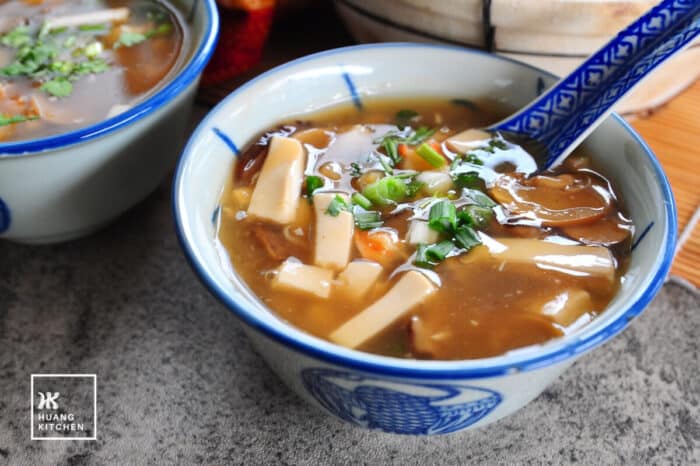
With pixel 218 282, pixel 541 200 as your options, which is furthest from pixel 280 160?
pixel 541 200

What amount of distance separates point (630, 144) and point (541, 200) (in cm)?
21

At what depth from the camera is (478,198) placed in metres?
1.50

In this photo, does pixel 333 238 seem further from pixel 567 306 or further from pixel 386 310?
pixel 567 306

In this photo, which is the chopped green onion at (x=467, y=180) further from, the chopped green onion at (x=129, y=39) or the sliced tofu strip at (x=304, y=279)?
the chopped green onion at (x=129, y=39)

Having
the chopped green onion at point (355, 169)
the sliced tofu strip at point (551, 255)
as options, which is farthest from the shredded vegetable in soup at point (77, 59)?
the sliced tofu strip at point (551, 255)

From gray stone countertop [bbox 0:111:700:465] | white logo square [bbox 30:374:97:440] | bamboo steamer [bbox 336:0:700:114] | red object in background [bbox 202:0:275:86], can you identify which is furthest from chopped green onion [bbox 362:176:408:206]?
red object in background [bbox 202:0:275:86]

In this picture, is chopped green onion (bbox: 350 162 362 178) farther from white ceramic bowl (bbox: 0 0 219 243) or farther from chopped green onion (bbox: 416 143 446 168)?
white ceramic bowl (bbox: 0 0 219 243)

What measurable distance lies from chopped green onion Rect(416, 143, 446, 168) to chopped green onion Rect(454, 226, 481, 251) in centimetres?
20

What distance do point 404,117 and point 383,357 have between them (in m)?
0.81

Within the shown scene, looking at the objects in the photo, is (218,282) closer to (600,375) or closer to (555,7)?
(600,375)

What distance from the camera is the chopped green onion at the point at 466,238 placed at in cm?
139

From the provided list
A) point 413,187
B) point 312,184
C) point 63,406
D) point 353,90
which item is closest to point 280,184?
point 312,184

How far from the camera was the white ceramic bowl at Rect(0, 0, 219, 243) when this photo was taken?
4.73 ft

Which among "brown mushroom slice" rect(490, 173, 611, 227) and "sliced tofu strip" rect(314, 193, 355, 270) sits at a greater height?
"brown mushroom slice" rect(490, 173, 611, 227)
